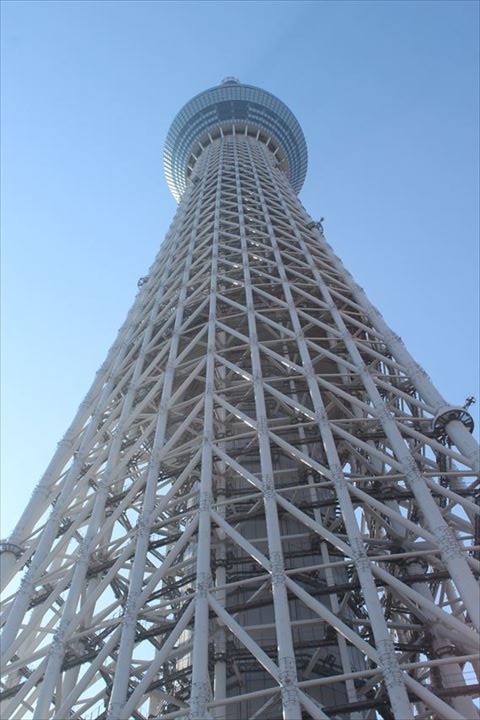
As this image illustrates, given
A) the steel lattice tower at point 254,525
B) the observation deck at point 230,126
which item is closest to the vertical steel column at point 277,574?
the steel lattice tower at point 254,525

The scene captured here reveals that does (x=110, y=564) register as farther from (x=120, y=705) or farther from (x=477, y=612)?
(x=477, y=612)

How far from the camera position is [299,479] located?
20.4m

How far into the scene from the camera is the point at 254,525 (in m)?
19.9

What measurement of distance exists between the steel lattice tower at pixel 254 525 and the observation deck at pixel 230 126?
108 ft

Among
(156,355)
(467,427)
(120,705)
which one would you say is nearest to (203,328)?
(156,355)

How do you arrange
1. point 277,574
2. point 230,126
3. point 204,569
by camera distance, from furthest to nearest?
1. point 230,126
2. point 204,569
3. point 277,574

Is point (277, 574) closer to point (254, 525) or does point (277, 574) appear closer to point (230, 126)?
point (254, 525)

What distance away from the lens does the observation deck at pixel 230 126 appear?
63.8 meters

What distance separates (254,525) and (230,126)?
5128 cm

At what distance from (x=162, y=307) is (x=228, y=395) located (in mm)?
8761

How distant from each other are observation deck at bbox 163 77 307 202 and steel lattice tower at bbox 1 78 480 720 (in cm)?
3282

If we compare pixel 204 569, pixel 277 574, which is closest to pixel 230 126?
pixel 204 569

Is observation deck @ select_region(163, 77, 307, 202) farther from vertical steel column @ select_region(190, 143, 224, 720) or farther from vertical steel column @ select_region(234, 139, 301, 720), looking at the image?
vertical steel column @ select_region(234, 139, 301, 720)

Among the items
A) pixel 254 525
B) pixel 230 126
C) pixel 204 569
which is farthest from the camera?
pixel 230 126
